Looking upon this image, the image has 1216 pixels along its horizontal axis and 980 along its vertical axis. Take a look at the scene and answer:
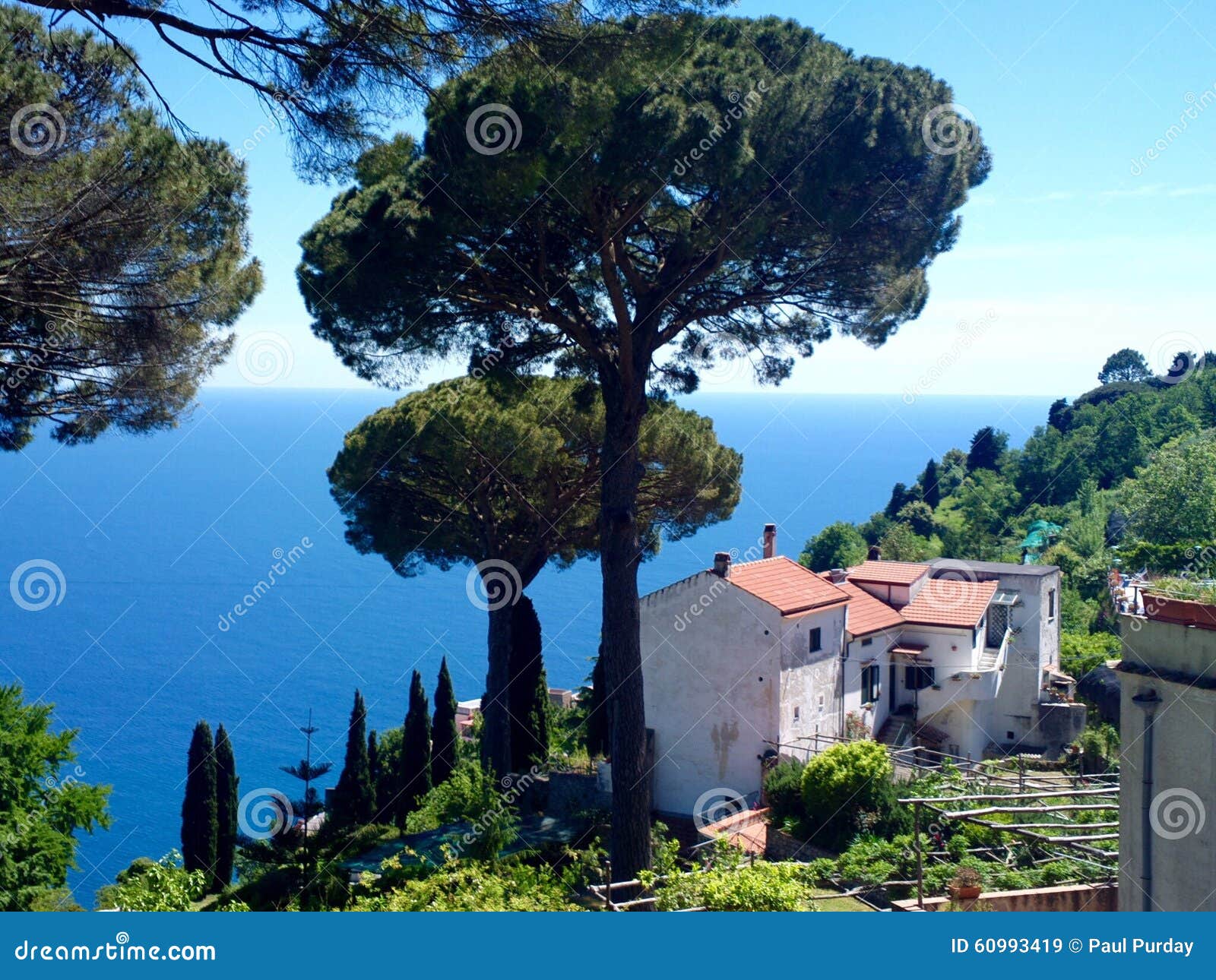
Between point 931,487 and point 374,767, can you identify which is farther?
point 931,487

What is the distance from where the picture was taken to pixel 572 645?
6950 centimetres

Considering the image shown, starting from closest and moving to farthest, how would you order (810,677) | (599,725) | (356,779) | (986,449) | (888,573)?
(810,677) → (599,725) → (888,573) → (356,779) → (986,449)

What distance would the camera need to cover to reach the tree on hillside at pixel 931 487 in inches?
2783

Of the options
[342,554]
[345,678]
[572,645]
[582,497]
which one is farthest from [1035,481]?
[342,554]

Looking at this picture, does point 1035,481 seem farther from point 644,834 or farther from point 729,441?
point 729,441

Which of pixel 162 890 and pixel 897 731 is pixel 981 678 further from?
pixel 162 890

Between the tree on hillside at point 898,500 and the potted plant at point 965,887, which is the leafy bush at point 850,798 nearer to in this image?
the potted plant at point 965,887

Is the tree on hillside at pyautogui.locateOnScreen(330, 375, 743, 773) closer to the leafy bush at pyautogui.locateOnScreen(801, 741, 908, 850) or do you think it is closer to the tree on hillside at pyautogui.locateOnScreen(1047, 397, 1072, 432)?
the leafy bush at pyautogui.locateOnScreen(801, 741, 908, 850)

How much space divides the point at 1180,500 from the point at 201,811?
1251 inches

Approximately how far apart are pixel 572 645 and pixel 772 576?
5134 centimetres

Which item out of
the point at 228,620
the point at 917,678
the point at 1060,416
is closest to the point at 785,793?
the point at 917,678

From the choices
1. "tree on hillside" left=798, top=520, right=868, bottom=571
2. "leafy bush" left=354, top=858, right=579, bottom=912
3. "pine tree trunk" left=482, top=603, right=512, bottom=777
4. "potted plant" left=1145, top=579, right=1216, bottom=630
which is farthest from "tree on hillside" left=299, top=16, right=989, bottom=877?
"tree on hillside" left=798, top=520, right=868, bottom=571

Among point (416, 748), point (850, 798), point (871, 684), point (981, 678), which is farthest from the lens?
point (416, 748)

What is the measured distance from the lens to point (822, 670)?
19.0m
